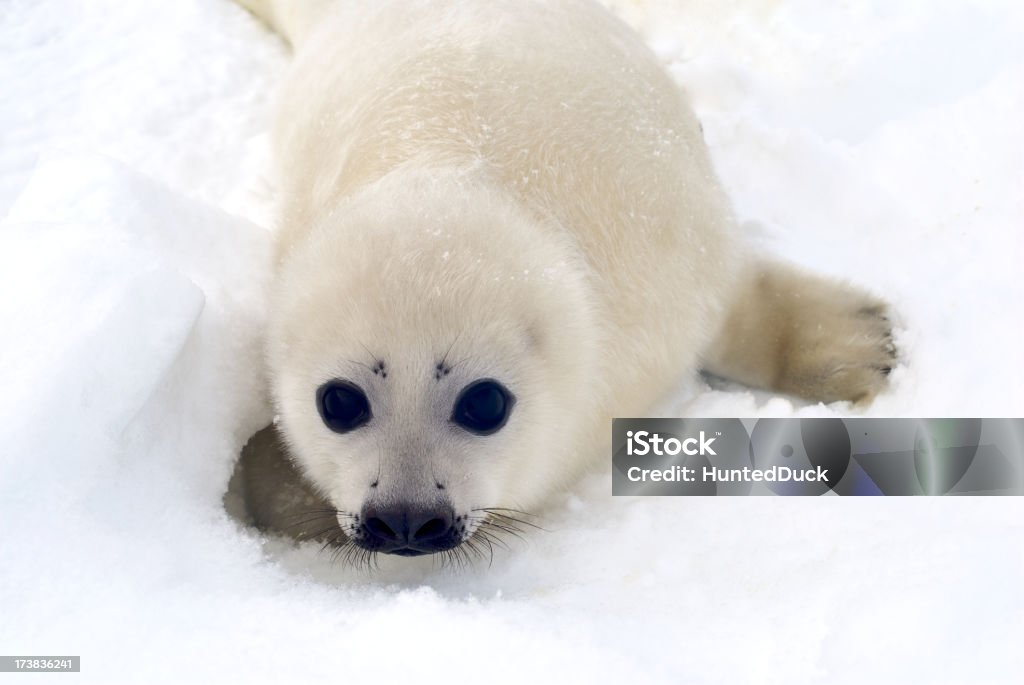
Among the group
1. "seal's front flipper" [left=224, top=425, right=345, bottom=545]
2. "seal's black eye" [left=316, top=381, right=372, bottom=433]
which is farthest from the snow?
"seal's black eye" [left=316, top=381, right=372, bottom=433]

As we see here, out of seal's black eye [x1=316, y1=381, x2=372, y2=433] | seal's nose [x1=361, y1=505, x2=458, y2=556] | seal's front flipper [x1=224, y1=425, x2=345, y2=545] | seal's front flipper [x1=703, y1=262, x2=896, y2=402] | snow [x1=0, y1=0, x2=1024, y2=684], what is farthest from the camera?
seal's front flipper [x1=703, y1=262, x2=896, y2=402]

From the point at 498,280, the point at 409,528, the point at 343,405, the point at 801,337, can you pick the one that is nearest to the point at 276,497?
the point at 343,405

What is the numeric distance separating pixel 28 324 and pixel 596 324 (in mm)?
1069

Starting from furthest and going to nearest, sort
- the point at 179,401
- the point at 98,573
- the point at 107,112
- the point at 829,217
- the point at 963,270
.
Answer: the point at 107,112 < the point at 829,217 < the point at 963,270 < the point at 179,401 < the point at 98,573

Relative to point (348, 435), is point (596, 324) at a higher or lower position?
higher

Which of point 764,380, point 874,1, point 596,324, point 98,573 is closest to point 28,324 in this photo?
point 98,573

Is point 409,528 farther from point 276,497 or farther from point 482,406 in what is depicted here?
point 276,497

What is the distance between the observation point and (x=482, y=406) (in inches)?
67.6

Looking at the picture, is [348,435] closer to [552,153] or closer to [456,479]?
[456,479]

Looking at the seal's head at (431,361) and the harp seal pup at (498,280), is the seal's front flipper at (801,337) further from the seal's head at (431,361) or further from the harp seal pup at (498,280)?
the seal's head at (431,361)

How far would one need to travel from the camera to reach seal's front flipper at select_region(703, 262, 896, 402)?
2.23 m

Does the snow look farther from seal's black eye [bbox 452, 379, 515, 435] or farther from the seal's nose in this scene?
seal's black eye [bbox 452, 379, 515, 435]

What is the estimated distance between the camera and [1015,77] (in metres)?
2.78

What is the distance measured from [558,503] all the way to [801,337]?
2.55ft
